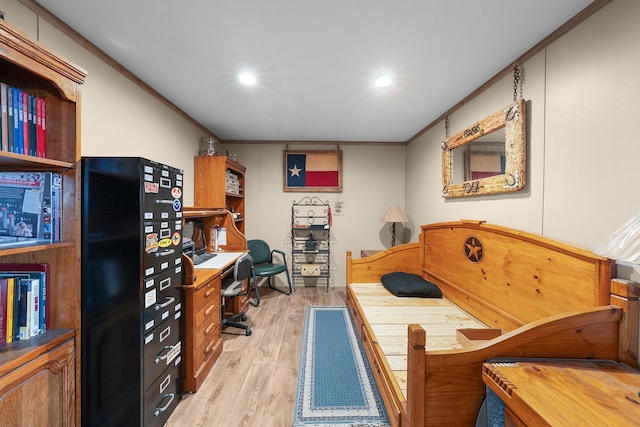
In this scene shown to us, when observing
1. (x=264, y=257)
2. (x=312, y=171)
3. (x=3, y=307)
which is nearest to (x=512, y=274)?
(x=3, y=307)

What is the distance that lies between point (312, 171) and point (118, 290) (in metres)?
2.99

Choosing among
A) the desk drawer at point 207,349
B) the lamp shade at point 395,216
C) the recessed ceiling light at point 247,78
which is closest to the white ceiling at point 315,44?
the recessed ceiling light at point 247,78

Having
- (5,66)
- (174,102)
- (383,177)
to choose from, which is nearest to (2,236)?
(5,66)

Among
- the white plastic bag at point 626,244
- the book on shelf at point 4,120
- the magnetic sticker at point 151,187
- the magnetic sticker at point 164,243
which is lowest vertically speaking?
the magnetic sticker at point 164,243

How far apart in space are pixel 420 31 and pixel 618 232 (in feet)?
4.62

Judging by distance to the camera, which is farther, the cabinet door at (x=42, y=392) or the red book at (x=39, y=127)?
the red book at (x=39, y=127)

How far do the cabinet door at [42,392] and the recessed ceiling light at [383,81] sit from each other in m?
2.61

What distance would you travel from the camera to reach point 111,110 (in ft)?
5.93

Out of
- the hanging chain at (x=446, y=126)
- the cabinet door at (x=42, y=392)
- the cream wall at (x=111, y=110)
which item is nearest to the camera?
the cabinet door at (x=42, y=392)

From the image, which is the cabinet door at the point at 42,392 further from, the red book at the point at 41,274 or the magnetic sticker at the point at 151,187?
the magnetic sticker at the point at 151,187

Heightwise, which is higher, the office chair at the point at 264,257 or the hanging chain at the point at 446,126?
the hanging chain at the point at 446,126

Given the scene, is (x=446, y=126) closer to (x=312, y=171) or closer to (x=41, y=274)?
(x=312, y=171)

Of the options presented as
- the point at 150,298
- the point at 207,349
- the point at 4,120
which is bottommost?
the point at 207,349

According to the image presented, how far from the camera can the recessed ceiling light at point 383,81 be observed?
6.66ft
